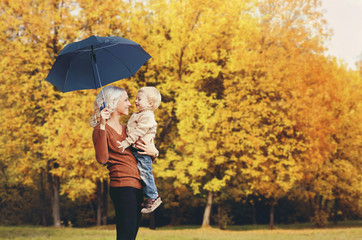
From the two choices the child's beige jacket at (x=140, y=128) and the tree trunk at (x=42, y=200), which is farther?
the tree trunk at (x=42, y=200)

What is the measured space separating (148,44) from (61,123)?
5.31 meters

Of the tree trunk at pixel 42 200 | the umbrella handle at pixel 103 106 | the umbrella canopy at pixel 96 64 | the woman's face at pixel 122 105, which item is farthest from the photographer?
the tree trunk at pixel 42 200

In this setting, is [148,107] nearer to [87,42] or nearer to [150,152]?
[150,152]

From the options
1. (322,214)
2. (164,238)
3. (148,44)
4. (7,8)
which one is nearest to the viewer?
(164,238)

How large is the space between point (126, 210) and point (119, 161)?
Result: 1.41 ft

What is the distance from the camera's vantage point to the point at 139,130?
3.60 m

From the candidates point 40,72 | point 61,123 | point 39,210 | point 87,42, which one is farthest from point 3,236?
point 39,210

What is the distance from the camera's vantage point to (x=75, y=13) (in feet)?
53.5

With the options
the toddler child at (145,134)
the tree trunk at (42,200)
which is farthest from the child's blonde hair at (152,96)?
the tree trunk at (42,200)

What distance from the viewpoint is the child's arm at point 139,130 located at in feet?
11.7

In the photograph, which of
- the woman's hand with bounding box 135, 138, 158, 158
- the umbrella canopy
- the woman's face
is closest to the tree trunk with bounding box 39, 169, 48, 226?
the umbrella canopy

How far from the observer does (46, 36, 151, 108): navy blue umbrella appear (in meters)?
4.03

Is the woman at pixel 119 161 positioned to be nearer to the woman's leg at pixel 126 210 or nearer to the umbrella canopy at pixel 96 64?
the woman's leg at pixel 126 210

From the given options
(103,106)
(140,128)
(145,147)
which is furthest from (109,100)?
(145,147)
